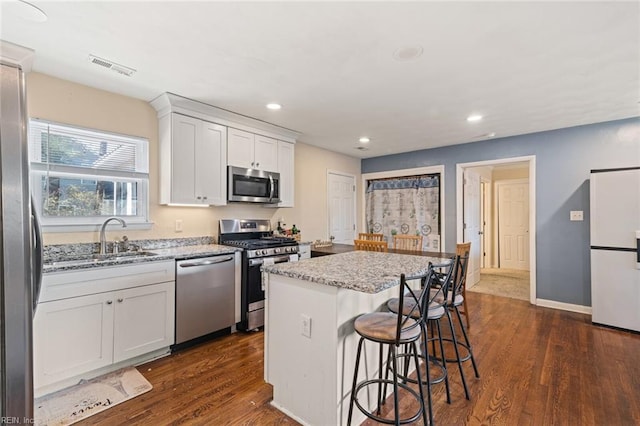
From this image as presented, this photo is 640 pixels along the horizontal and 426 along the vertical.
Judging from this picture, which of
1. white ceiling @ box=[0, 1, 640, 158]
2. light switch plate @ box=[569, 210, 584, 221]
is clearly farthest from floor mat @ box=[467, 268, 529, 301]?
white ceiling @ box=[0, 1, 640, 158]

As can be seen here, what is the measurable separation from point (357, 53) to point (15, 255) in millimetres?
2193

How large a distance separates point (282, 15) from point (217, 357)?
2723 millimetres

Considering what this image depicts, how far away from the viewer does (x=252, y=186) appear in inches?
146

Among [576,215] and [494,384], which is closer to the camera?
[494,384]

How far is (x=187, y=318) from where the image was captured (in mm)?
2734

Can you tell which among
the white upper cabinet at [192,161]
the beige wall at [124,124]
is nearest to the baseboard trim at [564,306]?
the beige wall at [124,124]

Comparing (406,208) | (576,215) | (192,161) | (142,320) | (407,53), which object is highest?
(407,53)

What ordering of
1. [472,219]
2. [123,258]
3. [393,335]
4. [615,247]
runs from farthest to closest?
[472,219] → [615,247] → [123,258] → [393,335]

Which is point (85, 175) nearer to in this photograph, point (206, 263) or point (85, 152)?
point (85, 152)

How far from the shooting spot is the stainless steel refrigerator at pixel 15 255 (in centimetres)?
108

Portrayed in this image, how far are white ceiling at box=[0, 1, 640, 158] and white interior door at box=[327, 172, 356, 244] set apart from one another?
6.77 ft

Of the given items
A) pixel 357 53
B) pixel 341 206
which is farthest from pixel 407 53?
pixel 341 206

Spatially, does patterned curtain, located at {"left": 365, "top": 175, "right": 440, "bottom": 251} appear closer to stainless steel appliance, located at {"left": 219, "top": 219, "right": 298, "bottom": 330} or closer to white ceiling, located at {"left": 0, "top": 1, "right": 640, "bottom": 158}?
white ceiling, located at {"left": 0, "top": 1, "right": 640, "bottom": 158}

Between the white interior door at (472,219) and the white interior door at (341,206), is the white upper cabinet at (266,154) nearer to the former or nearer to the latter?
the white interior door at (341,206)
